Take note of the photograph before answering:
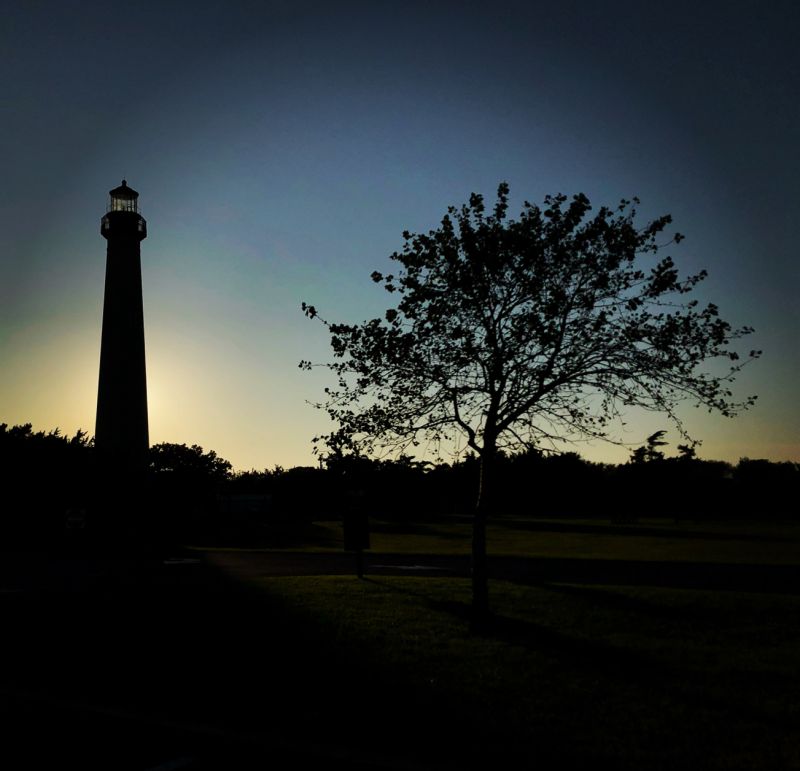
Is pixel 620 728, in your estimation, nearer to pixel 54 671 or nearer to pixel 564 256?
pixel 54 671

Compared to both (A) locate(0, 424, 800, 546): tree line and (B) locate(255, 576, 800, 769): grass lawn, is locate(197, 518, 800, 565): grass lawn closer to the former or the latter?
(A) locate(0, 424, 800, 546): tree line

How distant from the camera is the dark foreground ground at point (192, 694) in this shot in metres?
6.52

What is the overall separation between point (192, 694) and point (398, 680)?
248 centimetres

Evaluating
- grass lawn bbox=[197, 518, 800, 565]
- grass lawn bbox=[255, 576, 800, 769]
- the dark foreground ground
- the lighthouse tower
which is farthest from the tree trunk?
the lighthouse tower

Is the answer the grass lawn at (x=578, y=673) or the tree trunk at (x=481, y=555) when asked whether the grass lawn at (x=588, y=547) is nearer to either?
the grass lawn at (x=578, y=673)

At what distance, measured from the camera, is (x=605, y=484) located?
9900 cm

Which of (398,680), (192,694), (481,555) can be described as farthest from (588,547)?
(192,694)

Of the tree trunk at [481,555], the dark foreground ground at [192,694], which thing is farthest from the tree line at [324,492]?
the tree trunk at [481,555]

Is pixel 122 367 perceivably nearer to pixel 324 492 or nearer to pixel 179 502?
pixel 179 502

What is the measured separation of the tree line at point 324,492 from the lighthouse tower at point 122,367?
2.16m

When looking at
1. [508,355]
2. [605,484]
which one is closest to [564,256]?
[508,355]

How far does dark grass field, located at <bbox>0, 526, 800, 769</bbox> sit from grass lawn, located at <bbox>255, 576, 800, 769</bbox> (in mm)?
33

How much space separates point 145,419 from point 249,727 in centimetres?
3236

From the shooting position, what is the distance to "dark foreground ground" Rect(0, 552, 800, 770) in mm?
6516
